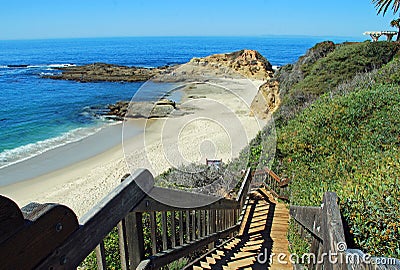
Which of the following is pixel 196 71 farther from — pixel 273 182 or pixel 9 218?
pixel 273 182

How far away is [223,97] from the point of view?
3547mm

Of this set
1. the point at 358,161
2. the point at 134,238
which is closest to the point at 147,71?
the point at 358,161

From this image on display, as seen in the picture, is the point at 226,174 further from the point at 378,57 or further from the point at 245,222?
the point at 378,57

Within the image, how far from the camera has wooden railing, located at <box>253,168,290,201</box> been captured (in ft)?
23.3

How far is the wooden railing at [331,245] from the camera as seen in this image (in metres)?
1.26

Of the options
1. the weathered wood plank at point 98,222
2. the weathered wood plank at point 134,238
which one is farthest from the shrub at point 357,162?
the weathered wood plank at point 98,222

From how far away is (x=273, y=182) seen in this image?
794 centimetres

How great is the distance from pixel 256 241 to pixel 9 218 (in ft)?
16.3

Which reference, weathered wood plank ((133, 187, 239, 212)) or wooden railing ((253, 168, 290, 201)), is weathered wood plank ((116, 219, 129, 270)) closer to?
weathered wood plank ((133, 187, 239, 212))

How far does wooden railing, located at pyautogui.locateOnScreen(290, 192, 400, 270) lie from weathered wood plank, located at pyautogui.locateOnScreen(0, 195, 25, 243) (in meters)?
1.25

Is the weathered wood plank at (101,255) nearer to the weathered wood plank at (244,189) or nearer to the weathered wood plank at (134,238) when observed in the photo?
the weathered wood plank at (134,238)

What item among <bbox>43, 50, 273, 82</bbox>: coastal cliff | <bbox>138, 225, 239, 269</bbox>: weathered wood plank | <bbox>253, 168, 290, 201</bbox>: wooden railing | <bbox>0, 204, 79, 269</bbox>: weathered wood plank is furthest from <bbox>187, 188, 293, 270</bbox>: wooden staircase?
<bbox>43, 50, 273, 82</bbox>: coastal cliff

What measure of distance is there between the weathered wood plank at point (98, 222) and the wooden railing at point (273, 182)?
19.1ft

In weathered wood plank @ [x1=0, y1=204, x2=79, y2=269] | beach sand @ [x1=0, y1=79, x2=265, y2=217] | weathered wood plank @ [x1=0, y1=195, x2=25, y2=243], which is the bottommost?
beach sand @ [x1=0, y1=79, x2=265, y2=217]
